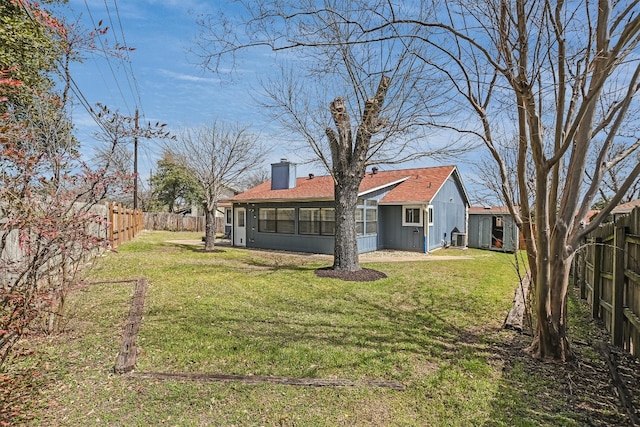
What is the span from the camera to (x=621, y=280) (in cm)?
432

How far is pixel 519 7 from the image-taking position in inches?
144

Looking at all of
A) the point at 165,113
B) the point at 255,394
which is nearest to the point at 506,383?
the point at 255,394

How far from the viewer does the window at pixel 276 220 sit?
15.8 metres

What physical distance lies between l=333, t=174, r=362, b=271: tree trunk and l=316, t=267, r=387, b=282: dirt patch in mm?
194

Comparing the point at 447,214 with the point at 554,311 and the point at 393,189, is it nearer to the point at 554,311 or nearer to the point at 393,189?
the point at 393,189

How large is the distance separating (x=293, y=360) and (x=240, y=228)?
14.2 m

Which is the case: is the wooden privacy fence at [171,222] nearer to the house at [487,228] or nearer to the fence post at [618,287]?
the house at [487,228]

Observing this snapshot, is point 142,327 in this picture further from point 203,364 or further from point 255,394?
point 255,394

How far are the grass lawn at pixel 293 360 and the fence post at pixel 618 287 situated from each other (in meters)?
1.03

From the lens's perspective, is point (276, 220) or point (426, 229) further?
point (276, 220)

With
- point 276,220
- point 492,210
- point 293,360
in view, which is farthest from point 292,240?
point 293,360

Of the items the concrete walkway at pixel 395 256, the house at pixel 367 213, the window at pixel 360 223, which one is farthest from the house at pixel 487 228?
the window at pixel 360 223

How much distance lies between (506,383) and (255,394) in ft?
8.14

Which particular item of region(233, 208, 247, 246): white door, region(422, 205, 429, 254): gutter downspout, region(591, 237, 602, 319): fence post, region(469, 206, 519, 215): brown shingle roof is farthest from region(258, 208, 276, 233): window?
region(591, 237, 602, 319): fence post
